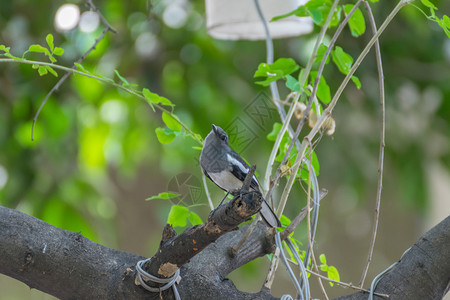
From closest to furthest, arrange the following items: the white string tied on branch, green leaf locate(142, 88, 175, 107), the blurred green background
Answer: the white string tied on branch, green leaf locate(142, 88, 175, 107), the blurred green background

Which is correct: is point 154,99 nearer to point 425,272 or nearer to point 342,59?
point 342,59

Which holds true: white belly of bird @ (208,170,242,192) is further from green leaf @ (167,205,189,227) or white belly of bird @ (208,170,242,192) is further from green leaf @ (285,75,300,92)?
green leaf @ (285,75,300,92)

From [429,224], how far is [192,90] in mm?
2250

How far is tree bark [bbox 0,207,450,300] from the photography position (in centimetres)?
76

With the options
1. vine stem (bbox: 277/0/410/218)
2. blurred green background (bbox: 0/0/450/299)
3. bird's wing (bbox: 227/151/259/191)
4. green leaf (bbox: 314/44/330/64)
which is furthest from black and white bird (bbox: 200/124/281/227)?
blurred green background (bbox: 0/0/450/299)

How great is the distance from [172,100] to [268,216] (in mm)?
1569

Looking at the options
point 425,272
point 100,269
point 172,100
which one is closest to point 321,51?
point 425,272

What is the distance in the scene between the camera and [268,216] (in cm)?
82

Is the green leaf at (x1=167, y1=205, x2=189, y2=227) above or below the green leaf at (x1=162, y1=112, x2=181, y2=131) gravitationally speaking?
below

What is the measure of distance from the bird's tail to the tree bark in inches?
3.9

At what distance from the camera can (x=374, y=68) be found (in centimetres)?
245

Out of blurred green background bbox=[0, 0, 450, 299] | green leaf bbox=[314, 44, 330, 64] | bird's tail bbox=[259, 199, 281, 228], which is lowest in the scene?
blurred green background bbox=[0, 0, 450, 299]

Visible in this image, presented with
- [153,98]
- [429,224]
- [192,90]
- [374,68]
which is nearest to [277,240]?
[153,98]

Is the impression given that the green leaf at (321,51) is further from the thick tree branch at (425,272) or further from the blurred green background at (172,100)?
the blurred green background at (172,100)
